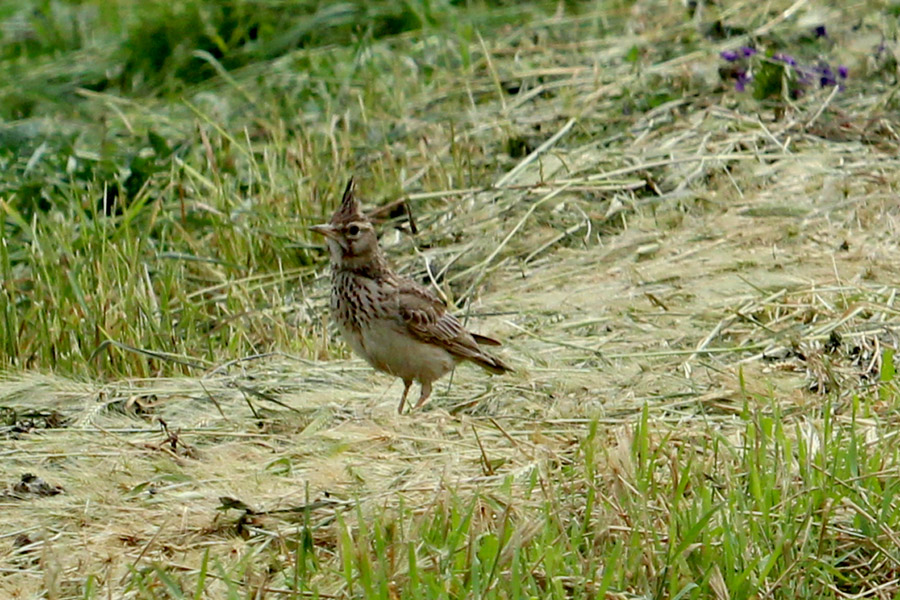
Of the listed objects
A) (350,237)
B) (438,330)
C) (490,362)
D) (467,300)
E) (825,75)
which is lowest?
(467,300)

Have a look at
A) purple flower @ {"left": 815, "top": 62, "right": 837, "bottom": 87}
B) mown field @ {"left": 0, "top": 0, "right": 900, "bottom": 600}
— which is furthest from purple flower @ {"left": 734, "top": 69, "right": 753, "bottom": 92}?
purple flower @ {"left": 815, "top": 62, "right": 837, "bottom": 87}

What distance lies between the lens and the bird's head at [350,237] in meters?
5.31

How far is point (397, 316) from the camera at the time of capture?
5293 mm

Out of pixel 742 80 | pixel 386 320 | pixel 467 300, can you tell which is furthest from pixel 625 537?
pixel 742 80

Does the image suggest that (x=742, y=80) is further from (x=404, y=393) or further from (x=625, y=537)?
(x=625, y=537)

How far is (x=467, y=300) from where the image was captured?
6.33 m

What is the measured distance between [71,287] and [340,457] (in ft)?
6.58

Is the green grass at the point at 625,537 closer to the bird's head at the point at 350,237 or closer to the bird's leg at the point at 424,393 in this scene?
the bird's leg at the point at 424,393

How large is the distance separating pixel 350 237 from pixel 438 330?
0.44 m

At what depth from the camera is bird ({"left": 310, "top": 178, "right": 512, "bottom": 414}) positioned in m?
5.20

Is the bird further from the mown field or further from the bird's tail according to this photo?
the mown field

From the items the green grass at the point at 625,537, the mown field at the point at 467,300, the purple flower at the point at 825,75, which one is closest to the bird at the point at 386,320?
the mown field at the point at 467,300

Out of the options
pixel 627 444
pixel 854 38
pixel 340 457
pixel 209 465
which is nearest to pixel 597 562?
pixel 627 444

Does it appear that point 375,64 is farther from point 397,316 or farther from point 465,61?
point 397,316
